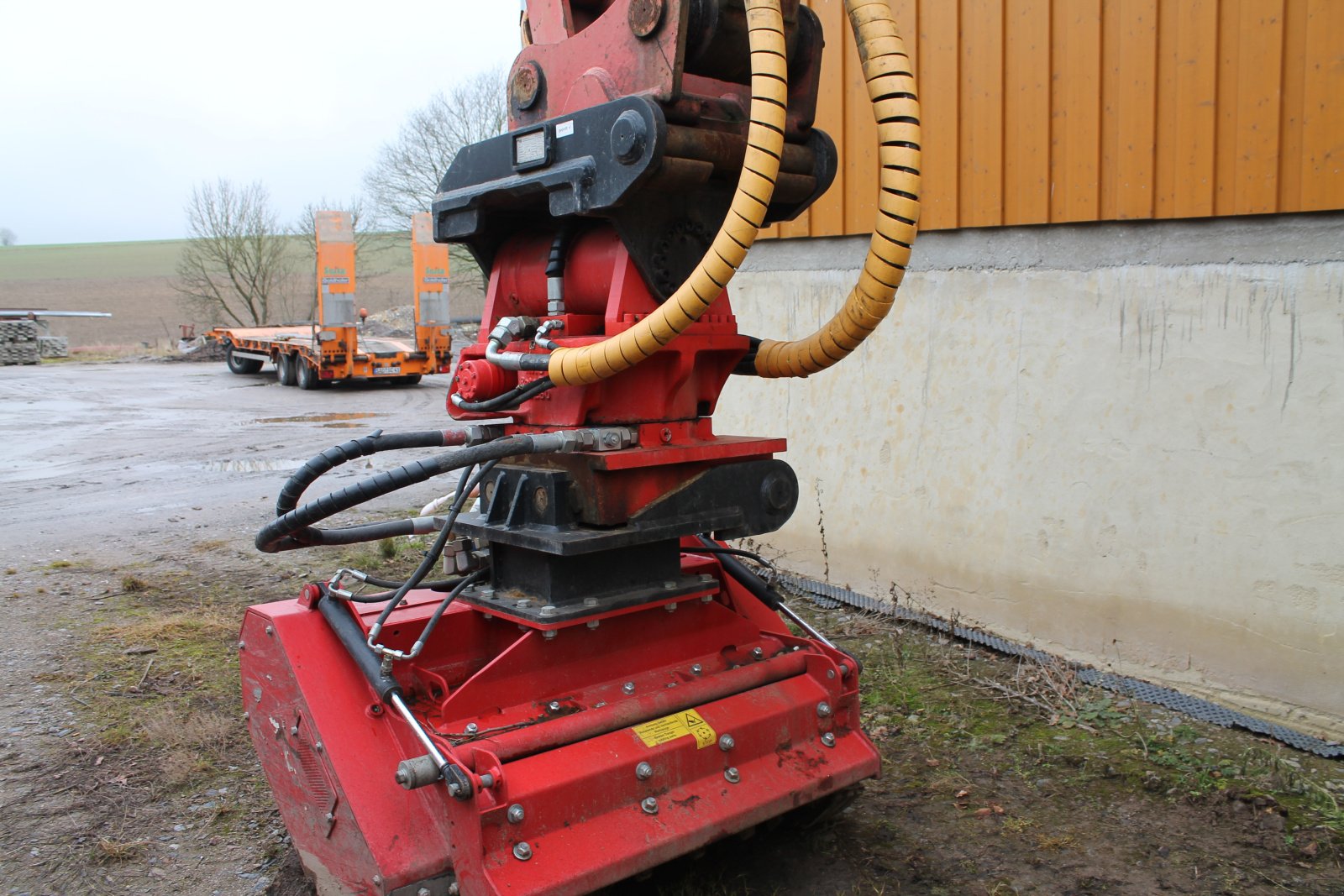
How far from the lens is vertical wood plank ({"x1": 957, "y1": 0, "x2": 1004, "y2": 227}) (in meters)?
4.93

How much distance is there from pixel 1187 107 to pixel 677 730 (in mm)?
3273

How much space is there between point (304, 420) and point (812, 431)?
11.3m

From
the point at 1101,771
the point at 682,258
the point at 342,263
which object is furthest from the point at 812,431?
the point at 342,263

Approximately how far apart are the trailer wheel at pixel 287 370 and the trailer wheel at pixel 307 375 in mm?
174

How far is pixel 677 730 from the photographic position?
2.78 m

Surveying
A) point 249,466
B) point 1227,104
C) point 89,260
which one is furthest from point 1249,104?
point 89,260

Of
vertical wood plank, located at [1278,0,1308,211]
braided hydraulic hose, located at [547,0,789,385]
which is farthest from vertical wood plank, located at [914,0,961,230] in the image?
braided hydraulic hose, located at [547,0,789,385]

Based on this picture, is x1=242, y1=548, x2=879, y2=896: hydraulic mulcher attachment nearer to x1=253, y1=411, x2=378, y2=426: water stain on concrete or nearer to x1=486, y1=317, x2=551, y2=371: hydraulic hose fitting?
x1=486, y1=317, x2=551, y2=371: hydraulic hose fitting

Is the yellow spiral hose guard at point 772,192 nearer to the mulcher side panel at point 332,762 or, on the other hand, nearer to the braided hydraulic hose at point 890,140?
the braided hydraulic hose at point 890,140

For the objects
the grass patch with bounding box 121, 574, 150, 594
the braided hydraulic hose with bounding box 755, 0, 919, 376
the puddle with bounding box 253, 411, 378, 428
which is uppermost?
the braided hydraulic hose with bounding box 755, 0, 919, 376

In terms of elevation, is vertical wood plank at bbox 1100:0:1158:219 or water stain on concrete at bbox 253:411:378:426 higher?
vertical wood plank at bbox 1100:0:1158:219

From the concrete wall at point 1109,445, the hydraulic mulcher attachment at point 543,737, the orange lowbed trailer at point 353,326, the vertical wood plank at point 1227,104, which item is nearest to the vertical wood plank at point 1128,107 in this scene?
the concrete wall at point 1109,445

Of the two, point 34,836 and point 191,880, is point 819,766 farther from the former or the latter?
point 34,836

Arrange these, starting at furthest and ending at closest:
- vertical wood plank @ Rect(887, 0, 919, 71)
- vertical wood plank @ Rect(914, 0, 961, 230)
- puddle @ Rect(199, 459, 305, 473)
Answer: puddle @ Rect(199, 459, 305, 473)
vertical wood plank @ Rect(887, 0, 919, 71)
vertical wood plank @ Rect(914, 0, 961, 230)
